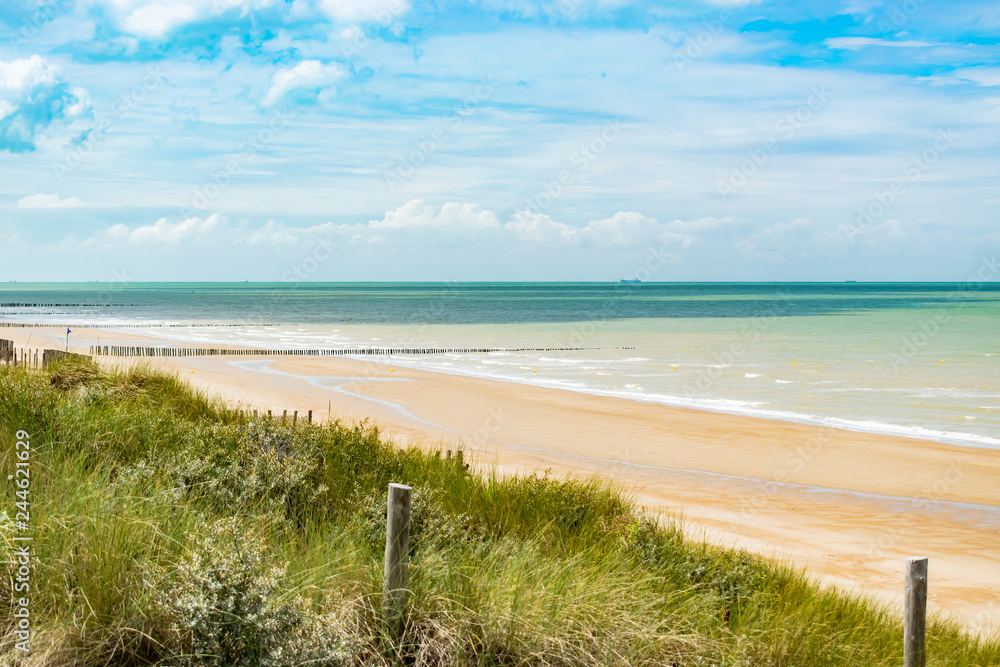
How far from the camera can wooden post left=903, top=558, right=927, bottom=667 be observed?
17.0ft

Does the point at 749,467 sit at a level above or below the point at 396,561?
below

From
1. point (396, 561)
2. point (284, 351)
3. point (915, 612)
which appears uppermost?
point (396, 561)

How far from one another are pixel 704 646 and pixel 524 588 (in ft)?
4.04

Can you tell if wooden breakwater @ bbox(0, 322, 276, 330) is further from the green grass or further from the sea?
the green grass

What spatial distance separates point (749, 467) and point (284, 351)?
2880 centimetres

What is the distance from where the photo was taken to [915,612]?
5.25 meters

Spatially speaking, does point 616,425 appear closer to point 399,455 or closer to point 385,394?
point 385,394

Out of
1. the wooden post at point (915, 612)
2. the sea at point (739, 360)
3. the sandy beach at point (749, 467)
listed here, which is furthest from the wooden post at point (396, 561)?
the sea at point (739, 360)

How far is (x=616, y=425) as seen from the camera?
20297 millimetres

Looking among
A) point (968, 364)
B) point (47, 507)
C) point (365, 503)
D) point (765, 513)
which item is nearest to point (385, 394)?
point (765, 513)

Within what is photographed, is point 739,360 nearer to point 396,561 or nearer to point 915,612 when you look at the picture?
point 915,612

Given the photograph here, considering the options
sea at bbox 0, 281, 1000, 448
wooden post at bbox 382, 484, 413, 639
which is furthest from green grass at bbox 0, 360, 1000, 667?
sea at bbox 0, 281, 1000, 448

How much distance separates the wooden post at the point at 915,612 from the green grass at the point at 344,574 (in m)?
0.49

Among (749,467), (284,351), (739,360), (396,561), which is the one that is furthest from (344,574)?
(284,351)
